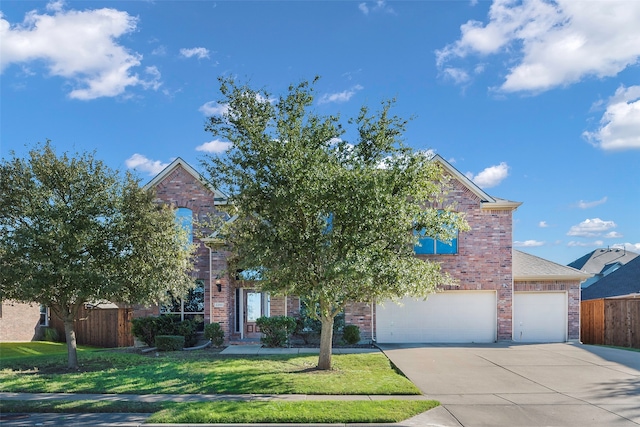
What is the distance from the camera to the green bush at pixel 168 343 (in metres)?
18.5

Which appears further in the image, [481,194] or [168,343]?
[481,194]

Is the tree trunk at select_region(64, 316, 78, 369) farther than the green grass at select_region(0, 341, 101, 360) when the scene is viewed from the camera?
No

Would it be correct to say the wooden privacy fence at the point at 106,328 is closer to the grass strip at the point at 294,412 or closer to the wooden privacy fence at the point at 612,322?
the grass strip at the point at 294,412

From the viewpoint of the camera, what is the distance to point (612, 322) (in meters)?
21.9

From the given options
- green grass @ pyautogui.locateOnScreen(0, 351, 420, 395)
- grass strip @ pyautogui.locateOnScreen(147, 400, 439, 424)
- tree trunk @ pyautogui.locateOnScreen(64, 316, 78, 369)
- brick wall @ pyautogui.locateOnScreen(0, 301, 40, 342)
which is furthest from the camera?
brick wall @ pyautogui.locateOnScreen(0, 301, 40, 342)

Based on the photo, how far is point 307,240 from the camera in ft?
41.6

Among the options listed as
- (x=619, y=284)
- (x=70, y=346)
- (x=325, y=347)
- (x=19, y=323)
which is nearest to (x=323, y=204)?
(x=325, y=347)

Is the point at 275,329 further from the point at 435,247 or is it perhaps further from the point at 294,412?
the point at 294,412

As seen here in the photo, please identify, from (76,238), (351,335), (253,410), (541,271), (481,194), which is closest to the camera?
(253,410)

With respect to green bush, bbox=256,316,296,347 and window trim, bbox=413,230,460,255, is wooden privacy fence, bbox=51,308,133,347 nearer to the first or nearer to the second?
green bush, bbox=256,316,296,347

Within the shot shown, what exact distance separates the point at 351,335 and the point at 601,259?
26.8 meters

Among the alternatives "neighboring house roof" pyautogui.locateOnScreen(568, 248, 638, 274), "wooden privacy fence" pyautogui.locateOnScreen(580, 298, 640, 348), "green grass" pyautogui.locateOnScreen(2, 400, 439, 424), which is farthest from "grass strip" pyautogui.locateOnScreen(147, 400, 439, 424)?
"neighboring house roof" pyautogui.locateOnScreen(568, 248, 638, 274)

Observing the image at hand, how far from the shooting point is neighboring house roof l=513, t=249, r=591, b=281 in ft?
67.9

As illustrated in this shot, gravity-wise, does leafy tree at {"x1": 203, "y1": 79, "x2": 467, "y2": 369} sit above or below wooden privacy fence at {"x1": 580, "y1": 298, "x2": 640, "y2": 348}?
above
